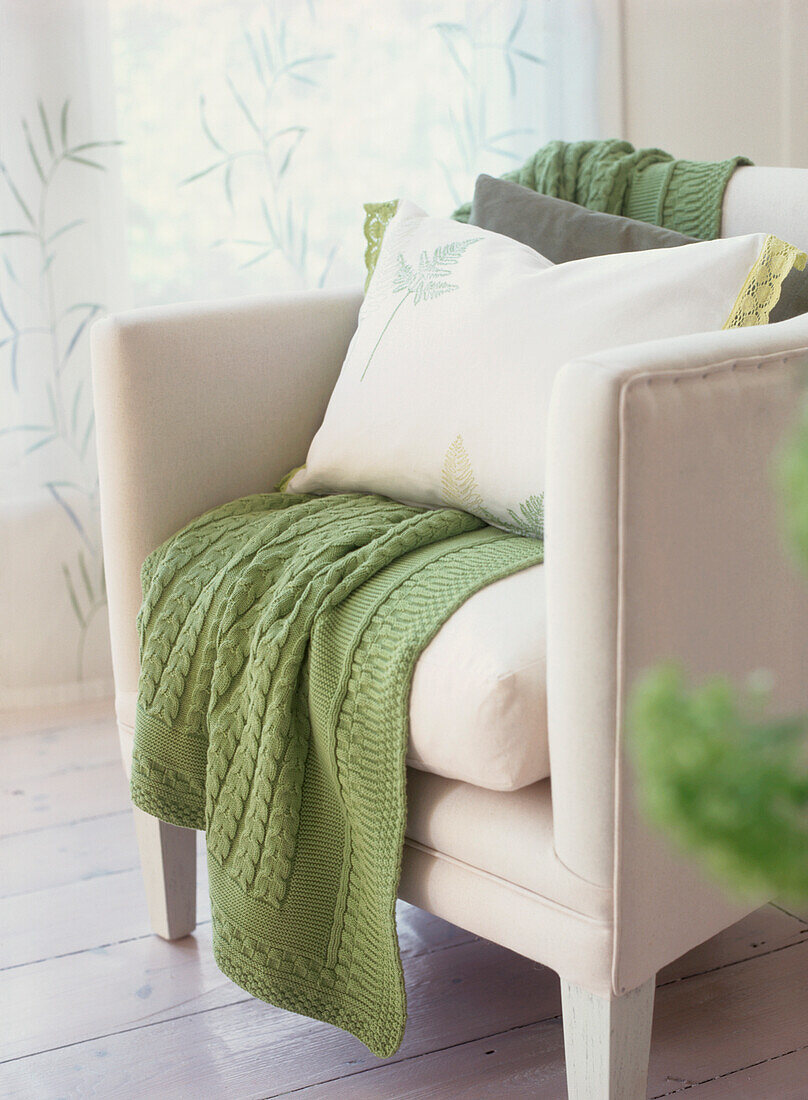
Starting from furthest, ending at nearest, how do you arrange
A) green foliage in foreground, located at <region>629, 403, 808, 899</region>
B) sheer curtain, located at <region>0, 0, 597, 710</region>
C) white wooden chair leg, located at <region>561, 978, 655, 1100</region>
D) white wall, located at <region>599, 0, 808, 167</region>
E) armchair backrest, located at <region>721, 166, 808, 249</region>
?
white wall, located at <region>599, 0, 808, 167</region>, sheer curtain, located at <region>0, 0, 597, 710</region>, armchair backrest, located at <region>721, 166, 808, 249</region>, white wooden chair leg, located at <region>561, 978, 655, 1100</region>, green foliage in foreground, located at <region>629, 403, 808, 899</region>

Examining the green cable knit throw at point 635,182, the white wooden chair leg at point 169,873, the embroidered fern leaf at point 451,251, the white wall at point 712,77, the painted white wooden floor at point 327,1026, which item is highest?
the white wall at point 712,77

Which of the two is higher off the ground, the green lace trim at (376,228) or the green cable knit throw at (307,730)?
the green lace trim at (376,228)

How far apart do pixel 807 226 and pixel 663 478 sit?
27.6 inches

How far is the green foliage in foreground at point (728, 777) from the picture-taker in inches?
6.3

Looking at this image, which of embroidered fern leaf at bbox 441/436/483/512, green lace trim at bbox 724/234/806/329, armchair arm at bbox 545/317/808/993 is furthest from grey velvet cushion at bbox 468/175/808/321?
armchair arm at bbox 545/317/808/993

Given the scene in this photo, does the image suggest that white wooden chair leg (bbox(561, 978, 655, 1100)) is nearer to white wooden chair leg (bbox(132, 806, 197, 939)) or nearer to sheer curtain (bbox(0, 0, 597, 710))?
white wooden chair leg (bbox(132, 806, 197, 939))

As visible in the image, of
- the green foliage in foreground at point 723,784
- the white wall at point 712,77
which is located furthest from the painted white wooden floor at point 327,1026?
the white wall at point 712,77

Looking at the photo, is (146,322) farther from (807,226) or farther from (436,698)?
(807,226)

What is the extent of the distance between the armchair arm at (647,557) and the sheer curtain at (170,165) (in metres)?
1.36

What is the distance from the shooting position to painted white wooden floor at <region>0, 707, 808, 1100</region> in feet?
3.44

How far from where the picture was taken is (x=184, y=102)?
1.95 m

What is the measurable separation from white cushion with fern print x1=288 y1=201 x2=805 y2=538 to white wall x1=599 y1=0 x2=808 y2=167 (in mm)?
1257

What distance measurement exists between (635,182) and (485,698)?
856 mm

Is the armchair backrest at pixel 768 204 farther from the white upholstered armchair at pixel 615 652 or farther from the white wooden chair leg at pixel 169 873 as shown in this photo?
the white wooden chair leg at pixel 169 873
